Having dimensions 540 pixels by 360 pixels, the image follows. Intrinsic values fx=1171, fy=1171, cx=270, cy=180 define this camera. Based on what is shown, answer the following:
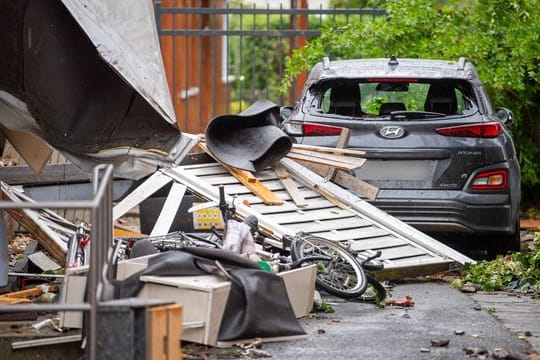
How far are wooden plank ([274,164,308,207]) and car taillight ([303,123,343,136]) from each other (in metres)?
0.44

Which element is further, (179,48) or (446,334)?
(179,48)

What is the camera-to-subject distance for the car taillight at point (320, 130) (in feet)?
36.5

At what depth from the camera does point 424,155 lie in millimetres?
10758

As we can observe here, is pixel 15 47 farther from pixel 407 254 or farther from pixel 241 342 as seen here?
pixel 407 254

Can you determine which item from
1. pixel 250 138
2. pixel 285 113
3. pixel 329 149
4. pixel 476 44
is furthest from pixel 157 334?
pixel 476 44

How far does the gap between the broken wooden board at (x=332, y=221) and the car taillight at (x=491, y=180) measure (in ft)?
2.17

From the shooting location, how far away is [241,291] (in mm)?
7312

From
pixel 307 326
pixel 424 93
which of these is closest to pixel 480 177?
pixel 424 93

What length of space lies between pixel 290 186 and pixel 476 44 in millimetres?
3920

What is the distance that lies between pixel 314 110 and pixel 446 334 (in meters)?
3.97

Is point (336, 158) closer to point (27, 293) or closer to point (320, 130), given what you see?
point (320, 130)

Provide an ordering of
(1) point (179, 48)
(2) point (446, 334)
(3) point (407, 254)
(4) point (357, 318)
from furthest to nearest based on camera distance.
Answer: (1) point (179, 48) < (3) point (407, 254) < (4) point (357, 318) < (2) point (446, 334)

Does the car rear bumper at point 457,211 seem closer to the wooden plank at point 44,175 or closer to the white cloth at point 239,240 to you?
the white cloth at point 239,240

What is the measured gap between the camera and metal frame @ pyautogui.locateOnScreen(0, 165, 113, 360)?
589cm
